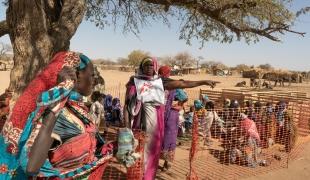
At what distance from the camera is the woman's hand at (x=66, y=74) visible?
238cm

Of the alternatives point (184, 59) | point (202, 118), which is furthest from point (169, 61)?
point (202, 118)

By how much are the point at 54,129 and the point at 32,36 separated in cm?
507

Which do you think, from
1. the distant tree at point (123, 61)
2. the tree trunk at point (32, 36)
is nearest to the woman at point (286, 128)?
the tree trunk at point (32, 36)

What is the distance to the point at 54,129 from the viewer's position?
7.97ft

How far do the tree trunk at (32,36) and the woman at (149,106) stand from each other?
2.21 m

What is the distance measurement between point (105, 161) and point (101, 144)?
0.19 metres

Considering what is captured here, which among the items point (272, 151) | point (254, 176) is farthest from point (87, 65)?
point (272, 151)

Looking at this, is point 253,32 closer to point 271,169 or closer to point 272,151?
point 272,151

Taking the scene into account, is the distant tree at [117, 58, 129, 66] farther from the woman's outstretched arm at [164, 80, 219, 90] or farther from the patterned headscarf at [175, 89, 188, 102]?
the woman's outstretched arm at [164, 80, 219, 90]

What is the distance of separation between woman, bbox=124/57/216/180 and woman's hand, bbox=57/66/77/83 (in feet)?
9.95

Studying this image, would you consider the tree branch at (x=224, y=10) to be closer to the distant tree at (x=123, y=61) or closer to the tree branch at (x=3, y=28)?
the tree branch at (x=3, y=28)

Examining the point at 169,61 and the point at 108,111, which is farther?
the point at 169,61

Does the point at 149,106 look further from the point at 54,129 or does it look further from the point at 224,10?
the point at 224,10

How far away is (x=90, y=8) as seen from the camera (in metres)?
12.0
